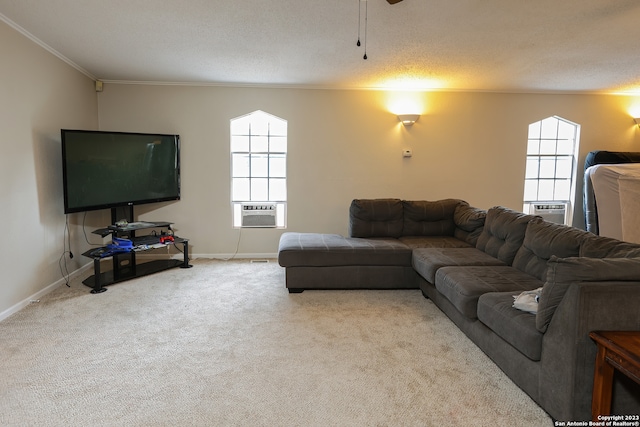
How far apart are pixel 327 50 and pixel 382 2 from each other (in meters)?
1.20

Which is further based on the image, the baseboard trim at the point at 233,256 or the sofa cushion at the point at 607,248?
the baseboard trim at the point at 233,256

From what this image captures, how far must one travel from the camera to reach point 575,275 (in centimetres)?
197

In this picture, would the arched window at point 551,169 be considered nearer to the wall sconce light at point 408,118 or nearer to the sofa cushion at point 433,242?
the wall sconce light at point 408,118

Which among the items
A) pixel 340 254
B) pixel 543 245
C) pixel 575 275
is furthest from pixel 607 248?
pixel 340 254

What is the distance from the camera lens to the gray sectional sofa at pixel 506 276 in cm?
192

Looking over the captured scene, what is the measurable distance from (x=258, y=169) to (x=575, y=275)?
450 centimetres

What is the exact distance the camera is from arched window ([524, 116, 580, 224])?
20.0ft

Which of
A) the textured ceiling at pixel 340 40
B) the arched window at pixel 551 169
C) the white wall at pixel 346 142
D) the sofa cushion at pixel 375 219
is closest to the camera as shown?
the textured ceiling at pixel 340 40

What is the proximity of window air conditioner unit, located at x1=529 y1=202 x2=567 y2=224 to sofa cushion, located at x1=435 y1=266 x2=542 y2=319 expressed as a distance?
321 centimetres

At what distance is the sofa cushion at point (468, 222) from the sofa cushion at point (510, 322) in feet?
5.84

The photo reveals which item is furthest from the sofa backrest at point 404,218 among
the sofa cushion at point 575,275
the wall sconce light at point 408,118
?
the sofa cushion at point 575,275

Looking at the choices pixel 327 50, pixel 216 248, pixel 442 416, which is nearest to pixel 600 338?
pixel 442 416

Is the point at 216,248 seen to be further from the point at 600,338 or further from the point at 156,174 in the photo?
the point at 600,338

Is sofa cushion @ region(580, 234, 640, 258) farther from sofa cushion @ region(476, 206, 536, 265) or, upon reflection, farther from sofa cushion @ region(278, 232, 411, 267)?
sofa cushion @ region(278, 232, 411, 267)
